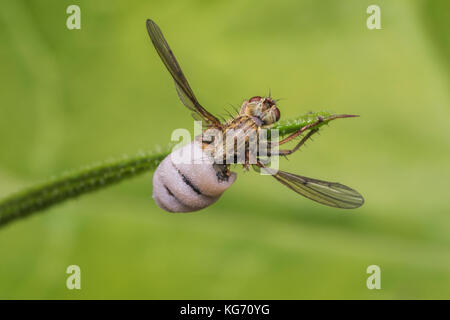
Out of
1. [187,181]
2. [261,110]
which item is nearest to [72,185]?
[187,181]

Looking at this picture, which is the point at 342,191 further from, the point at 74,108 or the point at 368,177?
the point at 74,108

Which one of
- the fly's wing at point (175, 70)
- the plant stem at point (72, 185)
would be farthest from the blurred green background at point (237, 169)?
the plant stem at point (72, 185)

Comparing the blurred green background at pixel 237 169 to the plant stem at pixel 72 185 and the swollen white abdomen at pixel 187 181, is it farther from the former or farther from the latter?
the plant stem at pixel 72 185

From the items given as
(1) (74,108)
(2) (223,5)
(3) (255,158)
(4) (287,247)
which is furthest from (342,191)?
(1) (74,108)

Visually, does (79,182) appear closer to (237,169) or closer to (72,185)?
(72,185)

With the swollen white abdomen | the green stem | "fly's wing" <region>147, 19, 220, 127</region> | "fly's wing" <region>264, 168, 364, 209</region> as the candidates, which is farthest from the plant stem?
"fly's wing" <region>264, 168, 364, 209</region>
